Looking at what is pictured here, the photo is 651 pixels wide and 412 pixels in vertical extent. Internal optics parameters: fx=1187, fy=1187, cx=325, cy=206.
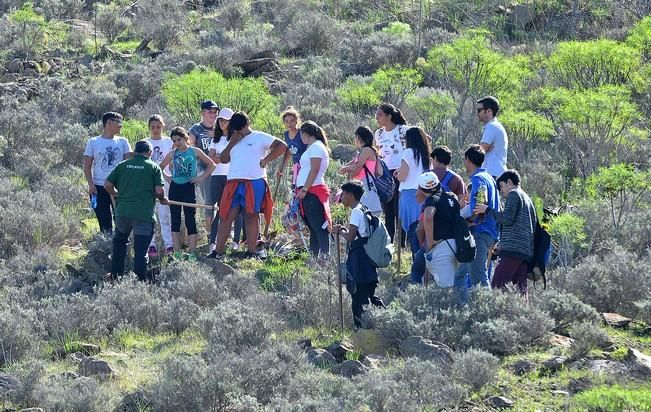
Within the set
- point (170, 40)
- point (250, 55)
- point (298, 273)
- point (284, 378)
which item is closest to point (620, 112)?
point (298, 273)

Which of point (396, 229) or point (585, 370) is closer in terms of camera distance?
point (585, 370)

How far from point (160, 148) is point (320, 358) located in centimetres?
445

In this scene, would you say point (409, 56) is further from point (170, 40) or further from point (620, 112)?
point (620, 112)

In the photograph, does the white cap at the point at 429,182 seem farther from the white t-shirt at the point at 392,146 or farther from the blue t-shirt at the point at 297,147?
the blue t-shirt at the point at 297,147

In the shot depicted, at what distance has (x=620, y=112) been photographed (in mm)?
15922

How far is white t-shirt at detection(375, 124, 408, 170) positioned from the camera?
12.0 meters

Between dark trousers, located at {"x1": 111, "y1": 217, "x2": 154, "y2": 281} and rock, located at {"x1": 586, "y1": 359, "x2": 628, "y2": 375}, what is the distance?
465cm

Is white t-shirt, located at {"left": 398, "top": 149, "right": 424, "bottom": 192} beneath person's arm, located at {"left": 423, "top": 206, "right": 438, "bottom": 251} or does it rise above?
above

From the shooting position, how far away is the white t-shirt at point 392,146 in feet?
39.4

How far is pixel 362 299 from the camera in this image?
9828mm

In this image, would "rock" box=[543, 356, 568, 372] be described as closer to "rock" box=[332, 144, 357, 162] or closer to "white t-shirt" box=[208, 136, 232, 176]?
"white t-shirt" box=[208, 136, 232, 176]

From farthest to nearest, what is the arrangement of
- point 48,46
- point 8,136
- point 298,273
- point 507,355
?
point 48,46
point 8,136
point 298,273
point 507,355

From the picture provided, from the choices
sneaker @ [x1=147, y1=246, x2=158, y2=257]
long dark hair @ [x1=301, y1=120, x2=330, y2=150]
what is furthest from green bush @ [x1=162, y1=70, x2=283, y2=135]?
long dark hair @ [x1=301, y1=120, x2=330, y2=150]

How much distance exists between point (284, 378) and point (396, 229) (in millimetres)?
4480
